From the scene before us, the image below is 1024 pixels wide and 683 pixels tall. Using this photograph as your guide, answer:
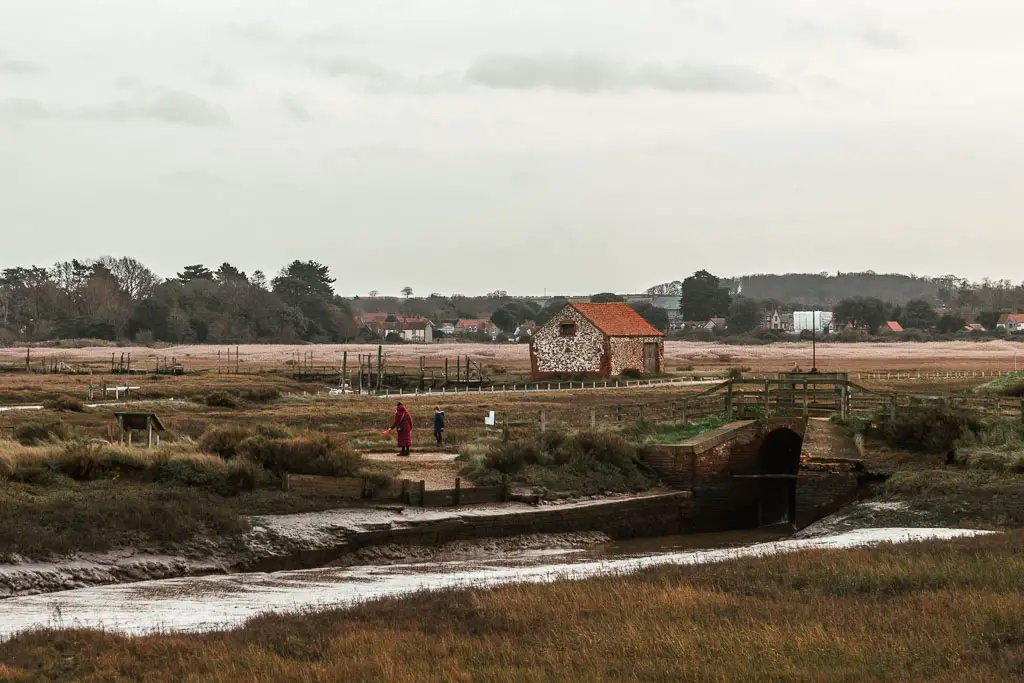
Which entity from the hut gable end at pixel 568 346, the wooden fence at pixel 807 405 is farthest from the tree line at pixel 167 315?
the wooden fence at pixel 807 405

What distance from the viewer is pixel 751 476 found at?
36.2m

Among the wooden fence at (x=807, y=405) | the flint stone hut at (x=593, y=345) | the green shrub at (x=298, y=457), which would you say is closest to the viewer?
the green shrub at (x=298, y=457)

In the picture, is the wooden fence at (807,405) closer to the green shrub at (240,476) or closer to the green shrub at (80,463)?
the green shrub at (240,476)

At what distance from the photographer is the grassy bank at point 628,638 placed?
13.5 metres

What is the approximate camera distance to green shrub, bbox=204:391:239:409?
192 ft

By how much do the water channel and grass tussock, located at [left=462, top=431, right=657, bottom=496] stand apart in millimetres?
3670

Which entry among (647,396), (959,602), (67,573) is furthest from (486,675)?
(647,396)

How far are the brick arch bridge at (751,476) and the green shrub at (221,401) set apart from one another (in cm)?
2764

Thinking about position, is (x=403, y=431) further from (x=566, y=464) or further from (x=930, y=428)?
(x=930, y=428)

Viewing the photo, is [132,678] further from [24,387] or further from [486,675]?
[24,387]

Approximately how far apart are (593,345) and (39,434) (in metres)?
45.3

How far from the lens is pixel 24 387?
220ft

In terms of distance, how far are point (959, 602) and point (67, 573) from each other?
1495 centimetres

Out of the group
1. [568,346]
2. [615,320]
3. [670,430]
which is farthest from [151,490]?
[615,320]
